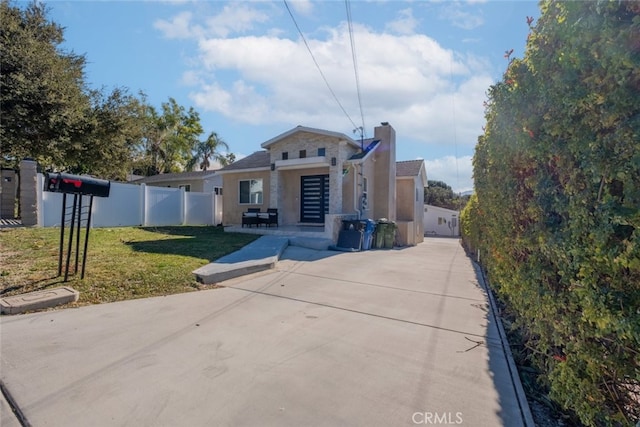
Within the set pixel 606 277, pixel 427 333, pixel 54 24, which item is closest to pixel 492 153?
pixel 606 277

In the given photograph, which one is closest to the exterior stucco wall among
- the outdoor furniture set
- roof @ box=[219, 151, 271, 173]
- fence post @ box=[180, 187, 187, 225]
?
the outdoor furniture set

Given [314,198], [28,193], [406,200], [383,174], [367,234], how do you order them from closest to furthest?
[28,193]
[367,234]
[314,198]
[383,174]
[406,200]

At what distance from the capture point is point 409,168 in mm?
21031

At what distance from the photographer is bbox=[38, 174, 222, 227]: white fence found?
12570 millimetres

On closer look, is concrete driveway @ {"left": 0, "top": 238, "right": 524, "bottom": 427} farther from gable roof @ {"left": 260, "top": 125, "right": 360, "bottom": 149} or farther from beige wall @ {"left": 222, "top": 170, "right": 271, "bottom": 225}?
beige wall @ {"left": 222, "top": 170, "right": 271, "bottom": 225}

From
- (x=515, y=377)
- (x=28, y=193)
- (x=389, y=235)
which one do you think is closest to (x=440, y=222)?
(x=389, y=235)

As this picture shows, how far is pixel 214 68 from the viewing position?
34.0ft

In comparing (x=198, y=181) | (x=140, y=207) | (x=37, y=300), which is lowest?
(x=37, y=300)

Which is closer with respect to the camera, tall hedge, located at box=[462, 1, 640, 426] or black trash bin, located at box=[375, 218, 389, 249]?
tall hedge, located at box=[462, 1, 640, 426]

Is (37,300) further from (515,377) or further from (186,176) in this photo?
(186,176)

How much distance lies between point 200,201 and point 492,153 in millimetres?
18182

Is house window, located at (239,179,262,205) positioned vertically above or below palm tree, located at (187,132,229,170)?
below

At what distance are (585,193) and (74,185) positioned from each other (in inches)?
264

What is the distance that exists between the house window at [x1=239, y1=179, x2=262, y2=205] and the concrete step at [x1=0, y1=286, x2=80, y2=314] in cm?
1210
